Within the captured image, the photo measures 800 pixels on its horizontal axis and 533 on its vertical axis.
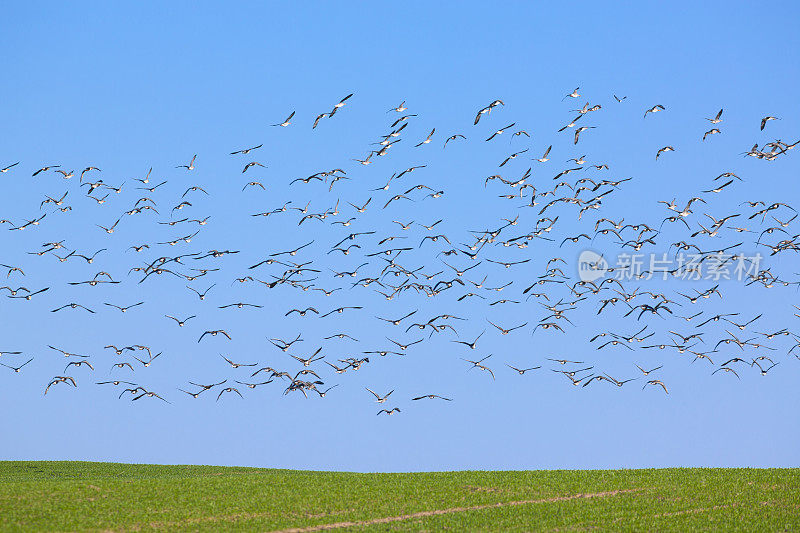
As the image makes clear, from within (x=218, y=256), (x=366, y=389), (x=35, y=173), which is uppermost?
(x=35, y=173)

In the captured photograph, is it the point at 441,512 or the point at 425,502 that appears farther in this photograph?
the point at 425,502

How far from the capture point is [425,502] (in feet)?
98.2

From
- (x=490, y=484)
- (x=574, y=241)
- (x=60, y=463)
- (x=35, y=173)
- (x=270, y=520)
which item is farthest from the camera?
(x=60, y=463)

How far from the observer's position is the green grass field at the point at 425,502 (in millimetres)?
26875

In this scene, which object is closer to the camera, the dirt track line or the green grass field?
the dirt track line

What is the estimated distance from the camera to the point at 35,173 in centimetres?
3525

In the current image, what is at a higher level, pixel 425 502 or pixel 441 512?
pixel 425 502

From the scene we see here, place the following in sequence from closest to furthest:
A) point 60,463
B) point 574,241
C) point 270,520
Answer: point 270,520 → point 574,241 → point 60,463

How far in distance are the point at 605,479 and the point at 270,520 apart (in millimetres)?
14787

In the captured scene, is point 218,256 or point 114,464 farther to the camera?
point 114,464

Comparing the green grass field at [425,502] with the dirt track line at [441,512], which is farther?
the green grass field at [425,502]

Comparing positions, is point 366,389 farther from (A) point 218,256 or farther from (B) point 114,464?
(B) point 114,464

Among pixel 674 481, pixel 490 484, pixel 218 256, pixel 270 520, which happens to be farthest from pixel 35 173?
pixel 674 481

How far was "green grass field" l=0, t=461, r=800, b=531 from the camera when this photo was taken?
26.9 metres
